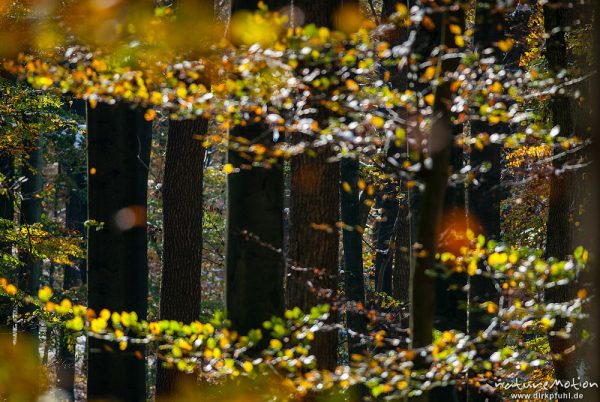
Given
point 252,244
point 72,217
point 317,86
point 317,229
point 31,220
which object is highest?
point 317,86

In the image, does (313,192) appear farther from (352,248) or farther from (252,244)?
(352,248)

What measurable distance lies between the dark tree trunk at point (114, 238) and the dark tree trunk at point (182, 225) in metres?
2.81

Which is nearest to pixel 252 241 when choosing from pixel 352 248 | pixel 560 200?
pixel 560 200

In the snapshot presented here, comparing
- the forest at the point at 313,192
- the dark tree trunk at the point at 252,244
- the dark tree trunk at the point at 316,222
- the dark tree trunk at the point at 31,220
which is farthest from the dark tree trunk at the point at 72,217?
Result: the dark tree trunk at the point at 252,244

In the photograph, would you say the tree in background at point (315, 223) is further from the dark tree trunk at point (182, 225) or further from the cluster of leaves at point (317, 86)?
the dark tree trunk at point (182, 225)

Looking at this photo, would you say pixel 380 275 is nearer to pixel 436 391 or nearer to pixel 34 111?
pixel 34 111

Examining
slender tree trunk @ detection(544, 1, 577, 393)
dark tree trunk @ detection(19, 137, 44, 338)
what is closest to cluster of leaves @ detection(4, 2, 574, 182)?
slender tree trunk @ detection(544, 1, 577, 393)

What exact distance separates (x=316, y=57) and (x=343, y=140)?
579 mm

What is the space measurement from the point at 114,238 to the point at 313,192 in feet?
7.86

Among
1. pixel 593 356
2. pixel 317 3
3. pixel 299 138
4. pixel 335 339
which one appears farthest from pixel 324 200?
pixel 593 356

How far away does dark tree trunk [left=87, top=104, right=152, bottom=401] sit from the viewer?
9.58 m

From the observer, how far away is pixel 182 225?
13023mm

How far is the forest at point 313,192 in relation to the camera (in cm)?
547

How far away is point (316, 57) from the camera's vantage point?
5.46 metres
